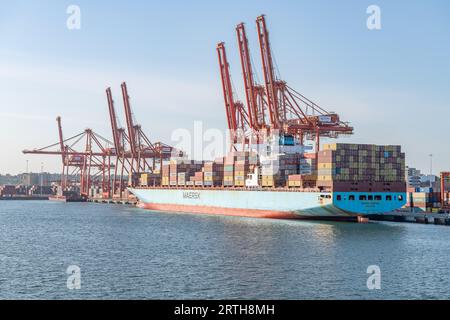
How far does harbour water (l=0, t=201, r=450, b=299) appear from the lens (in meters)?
28.0

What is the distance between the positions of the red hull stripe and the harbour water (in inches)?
505

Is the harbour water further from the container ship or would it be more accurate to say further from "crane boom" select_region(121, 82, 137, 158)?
"crane boom" select_region(121, 82, 137, 158)

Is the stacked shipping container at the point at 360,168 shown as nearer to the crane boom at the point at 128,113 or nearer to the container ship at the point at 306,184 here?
the container ship at the point at 306,184

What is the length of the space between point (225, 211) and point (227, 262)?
46.4m

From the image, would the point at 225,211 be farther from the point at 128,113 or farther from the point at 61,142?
the point at 61,142

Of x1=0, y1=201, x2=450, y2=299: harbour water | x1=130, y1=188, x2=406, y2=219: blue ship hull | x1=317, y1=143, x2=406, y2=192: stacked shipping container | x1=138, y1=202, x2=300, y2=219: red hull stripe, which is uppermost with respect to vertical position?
x1=317, y1=143, x2=406, y2=192: stacked shipping container

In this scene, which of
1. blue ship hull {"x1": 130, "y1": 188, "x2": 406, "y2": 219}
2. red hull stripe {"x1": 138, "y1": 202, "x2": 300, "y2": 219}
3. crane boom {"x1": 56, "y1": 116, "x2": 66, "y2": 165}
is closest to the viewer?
blue ship hull {"x1": 130, "y1": 188, "x2": 406, "y2": 219}

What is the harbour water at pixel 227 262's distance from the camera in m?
28.0

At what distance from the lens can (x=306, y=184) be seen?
224 feet

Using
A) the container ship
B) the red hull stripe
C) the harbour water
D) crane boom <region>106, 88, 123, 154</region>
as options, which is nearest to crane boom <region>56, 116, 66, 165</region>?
crane boom <region>106, 88, 123, 154</region>

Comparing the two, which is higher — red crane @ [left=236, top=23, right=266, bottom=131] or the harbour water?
red crane @ [left=236, top=23, right=266, bottom=131]

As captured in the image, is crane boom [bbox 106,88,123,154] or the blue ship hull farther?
crane boom [bbox 106,88,123,154]

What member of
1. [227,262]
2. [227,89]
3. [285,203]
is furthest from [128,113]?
[227,262]

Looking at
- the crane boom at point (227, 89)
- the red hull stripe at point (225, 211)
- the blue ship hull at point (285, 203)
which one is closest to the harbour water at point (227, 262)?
the blue ship hull at point (285, 203)
